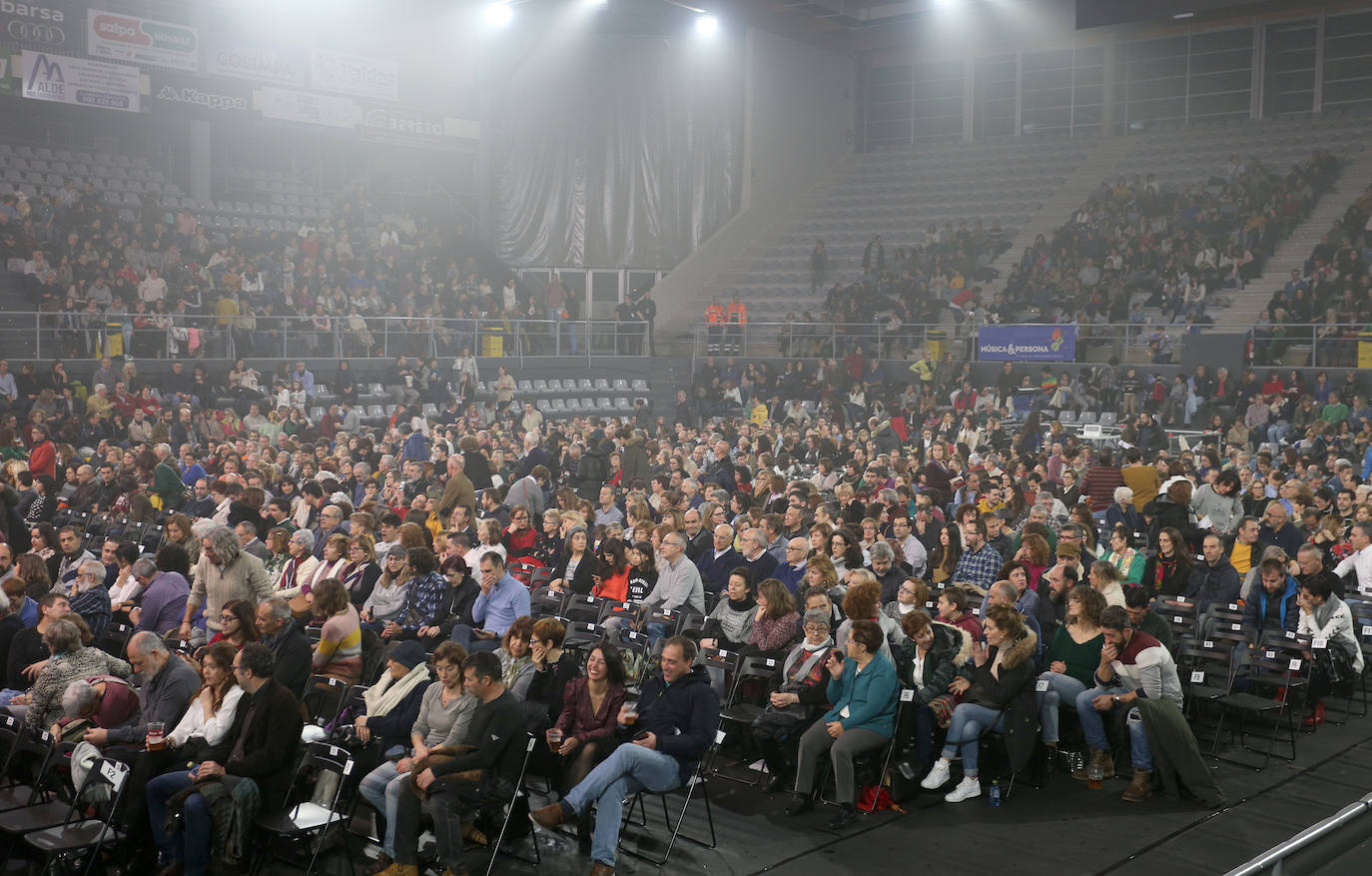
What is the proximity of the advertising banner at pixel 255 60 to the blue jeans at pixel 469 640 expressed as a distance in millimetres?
18523

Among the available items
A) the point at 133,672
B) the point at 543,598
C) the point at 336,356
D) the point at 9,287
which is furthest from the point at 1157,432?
the point at 9,287

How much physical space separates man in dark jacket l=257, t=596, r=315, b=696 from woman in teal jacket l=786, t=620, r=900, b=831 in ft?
8.81

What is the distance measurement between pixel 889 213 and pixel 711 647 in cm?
2205

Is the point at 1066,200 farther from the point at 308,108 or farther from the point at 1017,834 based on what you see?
the point at 1017,834


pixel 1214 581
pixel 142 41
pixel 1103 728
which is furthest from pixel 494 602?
pixel 142 41

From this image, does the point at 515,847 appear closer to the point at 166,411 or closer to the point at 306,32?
the point at 166,411

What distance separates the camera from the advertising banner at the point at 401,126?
83.3 ft

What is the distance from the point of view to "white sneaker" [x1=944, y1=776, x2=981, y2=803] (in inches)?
269

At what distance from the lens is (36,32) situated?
2106 centimetres

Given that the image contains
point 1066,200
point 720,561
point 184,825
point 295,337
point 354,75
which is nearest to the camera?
point 184,825

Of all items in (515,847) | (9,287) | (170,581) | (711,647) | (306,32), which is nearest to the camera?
(515,847)

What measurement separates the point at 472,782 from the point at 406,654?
1105mm

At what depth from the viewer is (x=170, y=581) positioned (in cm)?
836

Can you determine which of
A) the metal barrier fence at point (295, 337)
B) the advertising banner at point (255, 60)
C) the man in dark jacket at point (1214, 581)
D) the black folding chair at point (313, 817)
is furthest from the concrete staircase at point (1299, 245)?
the black folding chair at point (313, 817)
